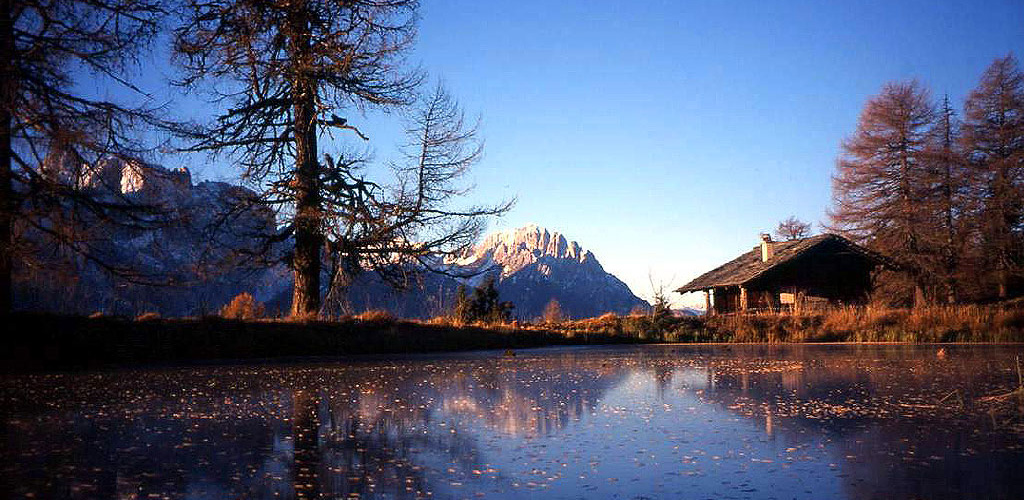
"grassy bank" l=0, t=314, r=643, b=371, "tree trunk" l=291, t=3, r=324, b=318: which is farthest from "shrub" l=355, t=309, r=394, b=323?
"tree trunk" l=291, t=3, r=324, b=318

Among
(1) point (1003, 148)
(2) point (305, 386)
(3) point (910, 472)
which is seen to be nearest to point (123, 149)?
(2) point (305, 386)

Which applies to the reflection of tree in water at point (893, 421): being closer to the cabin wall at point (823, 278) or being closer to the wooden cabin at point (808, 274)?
the wooden cabin at point (808, 274)

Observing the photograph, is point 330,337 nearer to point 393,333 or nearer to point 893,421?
point 393,333

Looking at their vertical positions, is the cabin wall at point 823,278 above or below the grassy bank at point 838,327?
above

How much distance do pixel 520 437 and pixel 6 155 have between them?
12.5 m

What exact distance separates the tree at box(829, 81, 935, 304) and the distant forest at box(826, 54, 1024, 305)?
59mm

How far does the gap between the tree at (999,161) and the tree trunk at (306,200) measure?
39526 millimetres

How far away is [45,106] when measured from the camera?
13.4 m

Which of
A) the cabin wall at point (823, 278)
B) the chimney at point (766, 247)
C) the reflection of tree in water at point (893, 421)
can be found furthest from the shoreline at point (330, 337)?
the chimney at point (766, 247)

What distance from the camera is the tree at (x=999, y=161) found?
43.3 metres

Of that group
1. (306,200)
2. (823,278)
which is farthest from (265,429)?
(823,278)

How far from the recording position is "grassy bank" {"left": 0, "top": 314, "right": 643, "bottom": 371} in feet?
43.5

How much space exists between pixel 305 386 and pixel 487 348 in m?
11.3

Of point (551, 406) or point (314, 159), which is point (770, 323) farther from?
point (551, 406)
